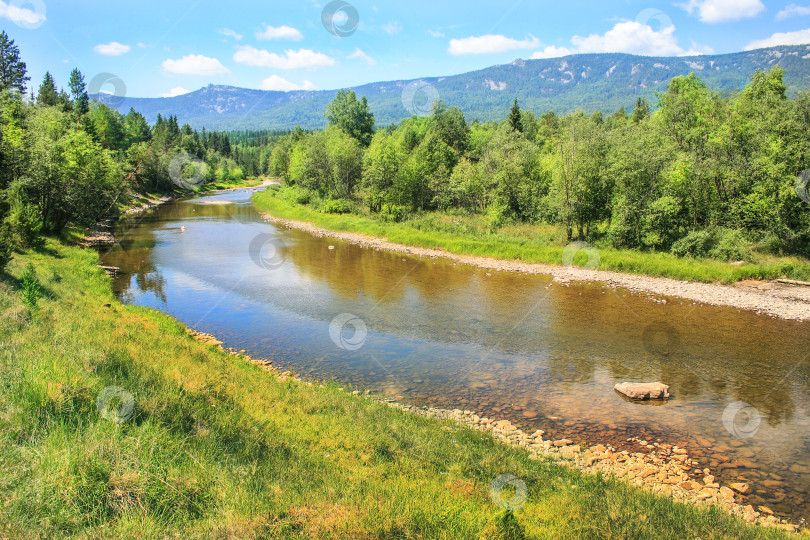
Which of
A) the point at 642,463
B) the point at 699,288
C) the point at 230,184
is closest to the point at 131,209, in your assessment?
the point at 230,184

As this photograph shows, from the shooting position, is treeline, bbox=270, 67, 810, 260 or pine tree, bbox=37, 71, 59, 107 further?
pine tree, bbox=37, 71, 59, 107

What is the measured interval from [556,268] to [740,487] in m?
23.6

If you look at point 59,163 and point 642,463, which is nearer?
point 642,463

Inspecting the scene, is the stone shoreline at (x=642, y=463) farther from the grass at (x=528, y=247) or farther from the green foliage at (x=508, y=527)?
the grass at (x=528, y=247)

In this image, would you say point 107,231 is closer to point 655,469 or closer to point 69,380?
point 69,380

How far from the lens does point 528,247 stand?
117 ft

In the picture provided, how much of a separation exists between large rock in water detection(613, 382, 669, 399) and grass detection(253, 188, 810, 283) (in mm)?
17169

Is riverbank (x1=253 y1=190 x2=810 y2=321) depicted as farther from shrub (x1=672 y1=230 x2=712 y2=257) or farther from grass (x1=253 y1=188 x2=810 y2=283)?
shrub (x1=672 y1=230 x2=712 y2=257)

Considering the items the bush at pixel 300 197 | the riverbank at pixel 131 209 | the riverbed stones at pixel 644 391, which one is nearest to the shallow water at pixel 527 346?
the riverbed stones at pixel 644 391

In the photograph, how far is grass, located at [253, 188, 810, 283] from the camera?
27.3 meters

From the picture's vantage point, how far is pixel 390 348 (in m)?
17.4

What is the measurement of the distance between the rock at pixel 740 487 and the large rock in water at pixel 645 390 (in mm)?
4042

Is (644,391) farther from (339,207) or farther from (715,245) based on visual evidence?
(339,207)

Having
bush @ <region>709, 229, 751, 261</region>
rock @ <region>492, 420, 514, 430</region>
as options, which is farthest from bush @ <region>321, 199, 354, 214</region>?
rock @ <region>492, 420, 514, 430</region>
